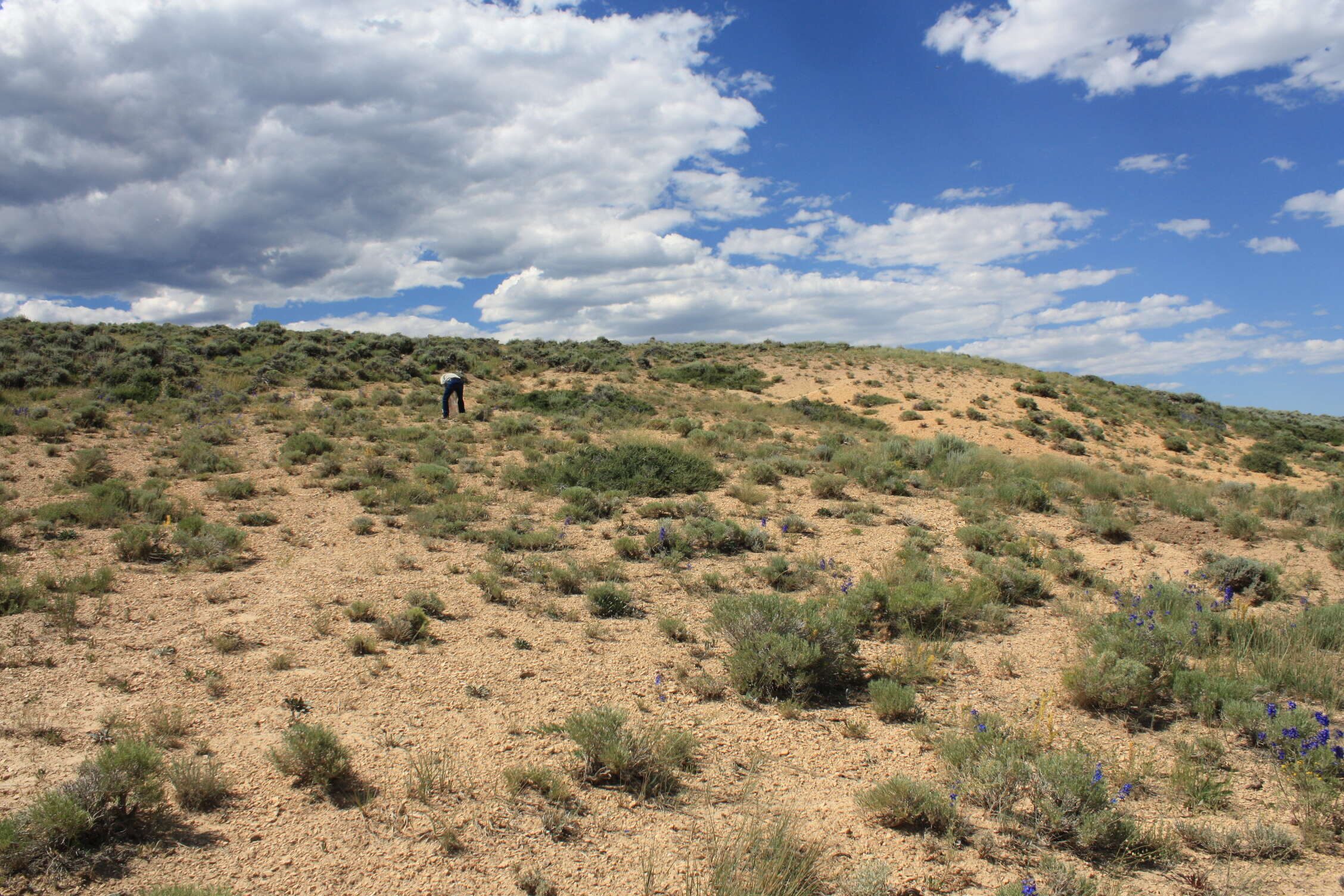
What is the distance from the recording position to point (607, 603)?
7285 millimetres

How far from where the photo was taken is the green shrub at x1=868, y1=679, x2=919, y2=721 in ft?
17.3

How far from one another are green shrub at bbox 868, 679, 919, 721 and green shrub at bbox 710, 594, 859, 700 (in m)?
0.51

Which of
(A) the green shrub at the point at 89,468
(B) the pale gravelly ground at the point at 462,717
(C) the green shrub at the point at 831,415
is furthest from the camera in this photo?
(C) the green shrub at the point at 831,415

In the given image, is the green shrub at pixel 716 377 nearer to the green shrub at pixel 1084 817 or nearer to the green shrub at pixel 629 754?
the green shrub at pixel 629 754

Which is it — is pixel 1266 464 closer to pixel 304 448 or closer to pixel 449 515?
pixel 449 515

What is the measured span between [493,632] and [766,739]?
9.87 feet

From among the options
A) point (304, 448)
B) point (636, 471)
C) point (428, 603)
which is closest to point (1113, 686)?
point (428, 603)

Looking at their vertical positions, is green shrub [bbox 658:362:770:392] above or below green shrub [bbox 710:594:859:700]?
above

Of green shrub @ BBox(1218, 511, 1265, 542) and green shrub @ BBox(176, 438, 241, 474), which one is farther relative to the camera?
green shrub @ BBox(176, 438, 241, 474)

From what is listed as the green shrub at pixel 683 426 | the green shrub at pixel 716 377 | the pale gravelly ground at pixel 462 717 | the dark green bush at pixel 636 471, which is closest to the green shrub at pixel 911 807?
the pale gravelly ground at pixel 462 717

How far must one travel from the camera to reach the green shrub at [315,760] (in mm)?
4051

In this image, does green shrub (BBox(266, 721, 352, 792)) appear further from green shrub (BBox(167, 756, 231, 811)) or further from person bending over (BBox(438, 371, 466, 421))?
person bending over (BBox(438, 371, 466, 421))

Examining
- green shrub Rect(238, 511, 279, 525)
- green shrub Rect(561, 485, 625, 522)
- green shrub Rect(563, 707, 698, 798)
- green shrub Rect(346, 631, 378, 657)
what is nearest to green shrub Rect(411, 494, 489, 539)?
green shrub Rect(561, 485, 625, 522)

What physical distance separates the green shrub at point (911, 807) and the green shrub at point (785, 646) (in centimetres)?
150
